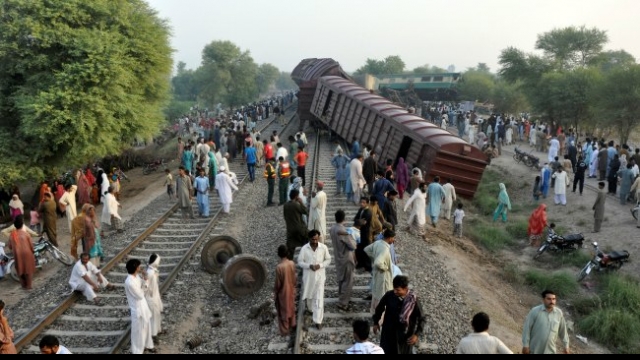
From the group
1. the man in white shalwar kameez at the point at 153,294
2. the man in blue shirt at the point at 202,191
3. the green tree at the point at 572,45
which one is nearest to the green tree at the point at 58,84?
the man in blue shirt at the point at 202,191

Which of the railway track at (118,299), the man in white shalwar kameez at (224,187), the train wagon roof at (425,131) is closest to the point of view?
the railway track at (118,299)

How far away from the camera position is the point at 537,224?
44.7ft

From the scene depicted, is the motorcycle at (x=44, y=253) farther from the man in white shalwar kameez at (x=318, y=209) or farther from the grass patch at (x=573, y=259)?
the grass patch at (x=573, y=259)

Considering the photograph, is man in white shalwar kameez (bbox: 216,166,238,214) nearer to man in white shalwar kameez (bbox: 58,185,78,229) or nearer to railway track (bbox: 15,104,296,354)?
railway track (bbox: 15,104,296,354)

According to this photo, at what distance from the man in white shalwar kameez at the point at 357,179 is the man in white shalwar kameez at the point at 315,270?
17.8 ft

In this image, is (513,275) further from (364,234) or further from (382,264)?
(382,264)

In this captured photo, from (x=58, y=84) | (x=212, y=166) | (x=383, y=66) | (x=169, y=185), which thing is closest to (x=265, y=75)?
(x=383, y=66)

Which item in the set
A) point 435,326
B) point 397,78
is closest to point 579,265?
point 435,326

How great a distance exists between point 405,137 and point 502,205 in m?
3.78

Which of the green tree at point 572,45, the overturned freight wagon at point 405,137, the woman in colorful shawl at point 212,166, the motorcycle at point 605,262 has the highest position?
the green tree at point 572,45

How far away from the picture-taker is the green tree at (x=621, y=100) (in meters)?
22.3

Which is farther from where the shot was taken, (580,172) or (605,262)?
(580,172)

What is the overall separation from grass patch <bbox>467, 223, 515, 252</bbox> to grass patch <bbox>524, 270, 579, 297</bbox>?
2041 millimetres

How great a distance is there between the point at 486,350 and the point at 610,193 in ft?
47.0
